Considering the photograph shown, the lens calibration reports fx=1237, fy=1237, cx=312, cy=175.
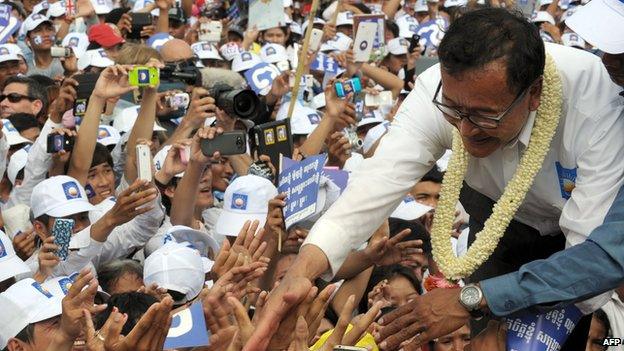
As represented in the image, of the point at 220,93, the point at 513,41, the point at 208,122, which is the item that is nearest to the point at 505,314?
the point at 513,41

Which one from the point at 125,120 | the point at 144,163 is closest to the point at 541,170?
the point at 144,163

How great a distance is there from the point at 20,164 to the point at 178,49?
7.67 feet

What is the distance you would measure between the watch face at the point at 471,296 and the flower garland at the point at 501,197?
32 cm

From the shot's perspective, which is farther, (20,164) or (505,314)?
(20,164)

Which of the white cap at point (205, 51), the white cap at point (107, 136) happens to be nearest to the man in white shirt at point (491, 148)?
the white cap at point (107, 136)

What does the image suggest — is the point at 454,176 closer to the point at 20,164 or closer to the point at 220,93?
the point at 220,93

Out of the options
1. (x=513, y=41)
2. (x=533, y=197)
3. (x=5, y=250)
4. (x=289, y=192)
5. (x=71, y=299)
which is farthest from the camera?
(x=5, y=250)

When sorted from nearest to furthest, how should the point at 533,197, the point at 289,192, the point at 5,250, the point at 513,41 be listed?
the point at 513,41
the point at 533,197
the point at 289,192
the point at 5,250

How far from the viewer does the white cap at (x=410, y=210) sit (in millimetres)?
6863

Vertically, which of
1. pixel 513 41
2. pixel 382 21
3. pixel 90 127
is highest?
pixel 513 41

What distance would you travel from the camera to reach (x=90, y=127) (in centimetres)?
748

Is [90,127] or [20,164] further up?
[90,127]

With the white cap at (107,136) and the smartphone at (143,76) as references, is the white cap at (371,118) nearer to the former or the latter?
the white cap at (107,136)

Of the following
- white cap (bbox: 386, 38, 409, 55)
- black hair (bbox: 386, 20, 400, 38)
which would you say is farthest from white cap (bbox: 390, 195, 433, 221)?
black hair (bbox: 386, 20, 400, 38)
